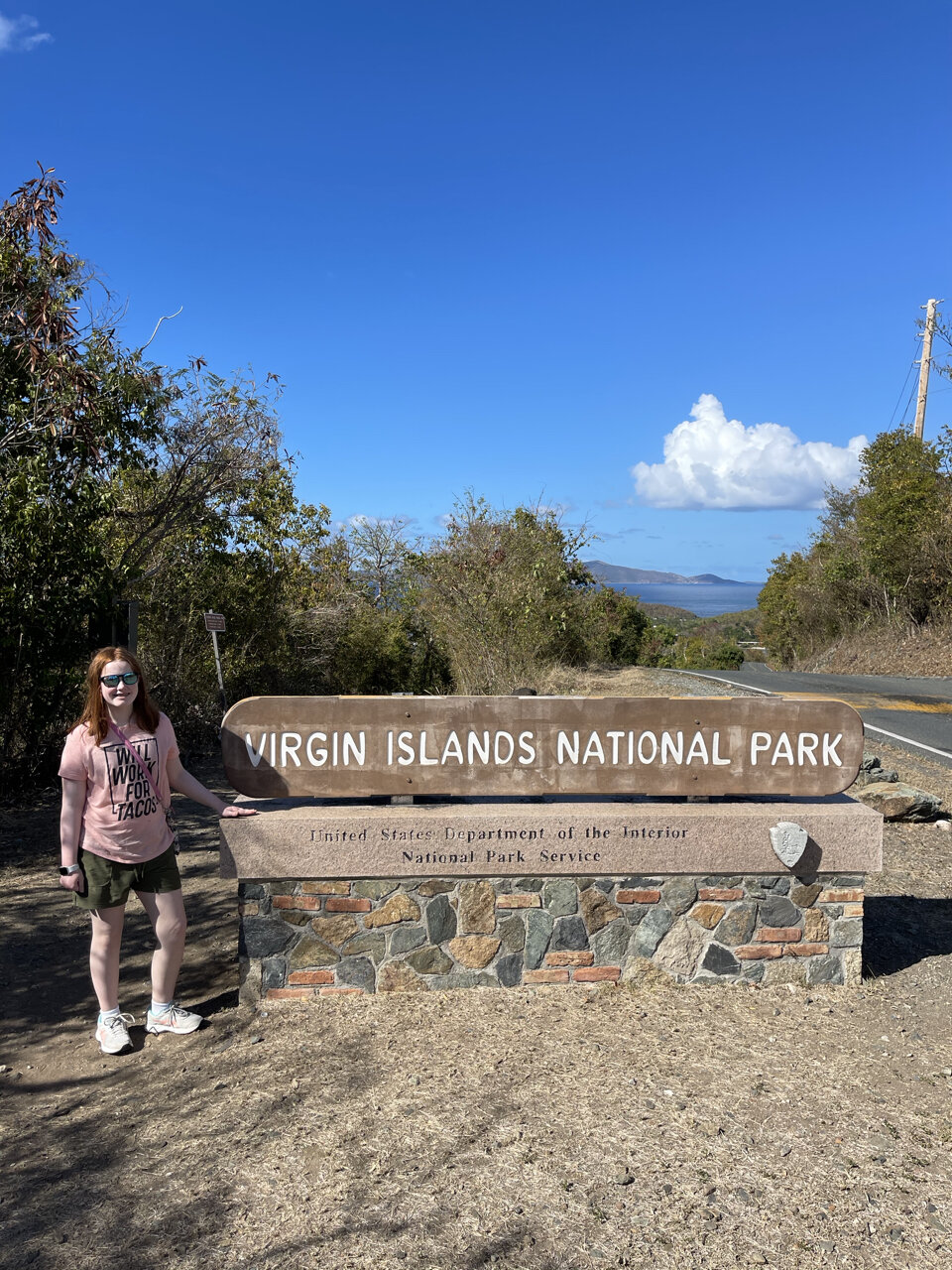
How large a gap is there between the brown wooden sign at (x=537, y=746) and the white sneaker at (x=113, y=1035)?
1046mm

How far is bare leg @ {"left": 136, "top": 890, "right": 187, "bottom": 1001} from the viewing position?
3.60 metres

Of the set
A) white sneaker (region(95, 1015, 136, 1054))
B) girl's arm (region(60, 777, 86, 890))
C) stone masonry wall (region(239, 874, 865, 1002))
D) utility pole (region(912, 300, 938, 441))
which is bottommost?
white sneaker (region(95, 1015, 136, 1054))

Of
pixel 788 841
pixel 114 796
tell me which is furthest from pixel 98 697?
pixel 788 841

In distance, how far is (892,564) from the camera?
20016 mm

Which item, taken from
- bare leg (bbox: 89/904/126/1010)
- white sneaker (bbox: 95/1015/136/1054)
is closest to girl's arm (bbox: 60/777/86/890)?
bare leg (bbox: 89/904/126/1010)

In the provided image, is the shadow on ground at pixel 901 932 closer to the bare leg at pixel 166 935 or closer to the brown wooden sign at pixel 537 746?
the brown wooden sign at pixel 537 746

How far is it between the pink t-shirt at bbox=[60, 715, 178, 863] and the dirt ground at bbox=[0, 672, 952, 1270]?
34.1 inches

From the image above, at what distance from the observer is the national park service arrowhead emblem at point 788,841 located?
3912mm

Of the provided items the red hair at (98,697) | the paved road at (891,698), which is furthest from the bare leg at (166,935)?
the paved road at (891,698)

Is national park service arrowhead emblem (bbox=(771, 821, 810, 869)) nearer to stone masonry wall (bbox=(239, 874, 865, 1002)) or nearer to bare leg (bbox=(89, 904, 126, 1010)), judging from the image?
stone masonry wall (bbox=(239, 874, 865, 1002))

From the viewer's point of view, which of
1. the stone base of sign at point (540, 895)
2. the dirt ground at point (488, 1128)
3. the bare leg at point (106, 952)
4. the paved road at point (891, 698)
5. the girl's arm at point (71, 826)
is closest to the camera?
the dirt ground at point (488, 1128)

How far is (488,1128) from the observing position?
2.97 meters

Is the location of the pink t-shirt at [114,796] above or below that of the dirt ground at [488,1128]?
above

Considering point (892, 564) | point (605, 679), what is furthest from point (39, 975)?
point (892, 564)
